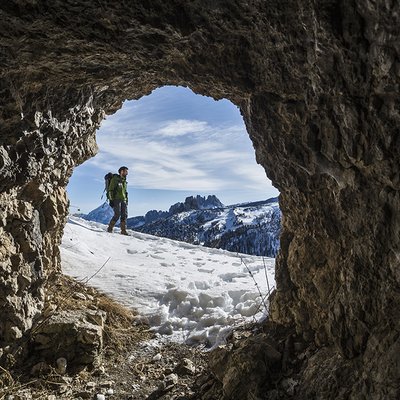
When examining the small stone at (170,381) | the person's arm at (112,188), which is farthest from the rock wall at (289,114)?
the person's arm at (112,188)

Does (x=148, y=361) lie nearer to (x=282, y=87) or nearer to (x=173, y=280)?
(x=173, y=280)

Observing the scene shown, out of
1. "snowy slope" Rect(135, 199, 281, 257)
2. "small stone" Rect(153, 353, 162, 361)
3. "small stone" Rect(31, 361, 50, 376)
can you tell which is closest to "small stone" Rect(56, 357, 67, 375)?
"small stone" Rect(31, 361, 50, 376)

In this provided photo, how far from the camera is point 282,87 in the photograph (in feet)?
9.57

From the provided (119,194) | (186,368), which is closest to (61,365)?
(186,368)

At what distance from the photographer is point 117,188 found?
12703mm

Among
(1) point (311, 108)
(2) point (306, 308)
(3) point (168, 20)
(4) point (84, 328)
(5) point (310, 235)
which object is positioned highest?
(3) point (168, 20)

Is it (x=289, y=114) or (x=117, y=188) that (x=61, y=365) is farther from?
(x=117, y=188)

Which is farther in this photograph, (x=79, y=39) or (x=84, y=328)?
(x=84, y=328)

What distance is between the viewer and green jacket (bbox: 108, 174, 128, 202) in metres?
12.6

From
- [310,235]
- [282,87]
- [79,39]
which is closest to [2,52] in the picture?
[79,39]

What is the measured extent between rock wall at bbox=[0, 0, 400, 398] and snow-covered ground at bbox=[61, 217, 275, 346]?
194cm

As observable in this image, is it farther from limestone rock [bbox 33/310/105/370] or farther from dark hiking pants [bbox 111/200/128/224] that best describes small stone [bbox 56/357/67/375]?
dark hiking pants [bbox 111/200/128/224]

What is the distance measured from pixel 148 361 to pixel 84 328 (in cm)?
100

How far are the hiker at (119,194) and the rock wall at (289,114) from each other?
8.03 metres
